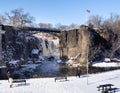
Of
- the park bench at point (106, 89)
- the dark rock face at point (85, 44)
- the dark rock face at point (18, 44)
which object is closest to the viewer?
the park bench at point (106, 89)

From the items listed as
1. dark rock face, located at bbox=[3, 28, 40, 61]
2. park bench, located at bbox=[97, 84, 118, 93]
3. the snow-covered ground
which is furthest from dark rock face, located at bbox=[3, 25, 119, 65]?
park bench, located at bbox=[97, 84, 118, 93]

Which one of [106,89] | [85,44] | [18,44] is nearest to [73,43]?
[85,44]

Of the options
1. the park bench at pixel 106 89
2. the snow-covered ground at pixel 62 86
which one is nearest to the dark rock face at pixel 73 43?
the snow-covered ground at pixel 62 86

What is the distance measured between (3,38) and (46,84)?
67.4 metres

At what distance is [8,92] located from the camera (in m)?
35.6

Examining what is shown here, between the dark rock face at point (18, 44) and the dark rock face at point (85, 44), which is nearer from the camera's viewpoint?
the dark rock face at point (85, 44)

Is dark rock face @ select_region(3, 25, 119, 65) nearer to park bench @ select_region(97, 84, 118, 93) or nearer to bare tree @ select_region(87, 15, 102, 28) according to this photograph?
bare tree @ select_region(87, 15, 102, 28)

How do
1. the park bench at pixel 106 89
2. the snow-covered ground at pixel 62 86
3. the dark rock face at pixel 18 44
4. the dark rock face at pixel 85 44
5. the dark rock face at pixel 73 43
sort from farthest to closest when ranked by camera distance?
the dark rock face at pixel 18 44, the dark rock face at pixel 73 43, the dark rock face at pixel 85 44, the snow-covered ground at pixel 62 86, the park bench at pixel 106 89

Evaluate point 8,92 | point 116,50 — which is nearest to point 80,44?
point 116,50

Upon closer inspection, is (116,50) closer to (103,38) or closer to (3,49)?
(103,38)

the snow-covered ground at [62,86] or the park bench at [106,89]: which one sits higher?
the park bench at [106,89]

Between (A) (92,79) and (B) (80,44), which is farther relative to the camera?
(B) (80,44)

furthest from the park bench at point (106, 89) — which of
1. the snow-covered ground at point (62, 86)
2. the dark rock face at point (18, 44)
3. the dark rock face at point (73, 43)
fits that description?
the dark rock face at point (18, 44)

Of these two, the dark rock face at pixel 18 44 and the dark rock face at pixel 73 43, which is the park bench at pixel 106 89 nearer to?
the dark rock face at pixel 73 43
